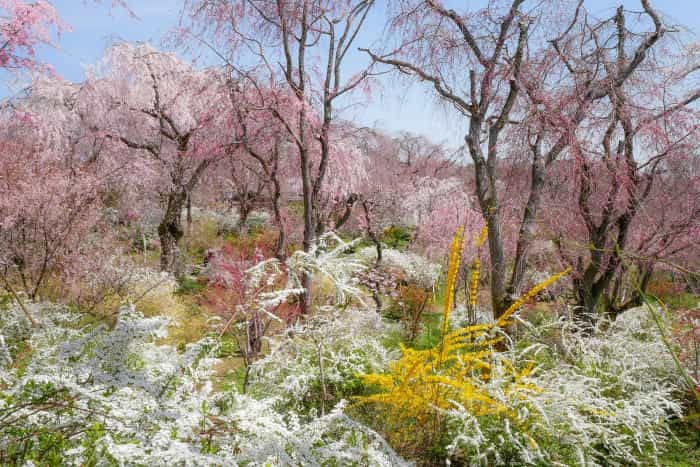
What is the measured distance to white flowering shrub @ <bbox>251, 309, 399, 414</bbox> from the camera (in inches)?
152

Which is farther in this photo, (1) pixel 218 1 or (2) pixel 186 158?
(2) pixel 186 158

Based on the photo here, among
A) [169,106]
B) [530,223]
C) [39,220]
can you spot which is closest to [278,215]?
[39,220]

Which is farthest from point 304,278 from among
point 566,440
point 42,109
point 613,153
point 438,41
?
point 42,109

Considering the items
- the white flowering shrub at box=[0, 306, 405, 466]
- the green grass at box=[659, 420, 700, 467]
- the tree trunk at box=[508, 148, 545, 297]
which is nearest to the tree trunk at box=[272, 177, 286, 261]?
the tree trunk at box=[508, 148, 545, 297]

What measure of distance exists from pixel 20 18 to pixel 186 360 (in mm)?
5677

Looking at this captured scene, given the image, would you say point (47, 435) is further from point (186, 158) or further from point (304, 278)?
point (186, 158)

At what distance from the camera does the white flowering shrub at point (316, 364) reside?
387 cm

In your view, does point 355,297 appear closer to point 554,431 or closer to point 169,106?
point 554,431

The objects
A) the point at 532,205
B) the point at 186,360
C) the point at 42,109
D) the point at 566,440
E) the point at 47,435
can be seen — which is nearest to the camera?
the point at 47,435

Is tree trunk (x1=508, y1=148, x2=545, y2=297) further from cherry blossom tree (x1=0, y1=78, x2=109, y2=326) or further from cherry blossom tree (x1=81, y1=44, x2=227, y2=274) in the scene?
cherry blossom tree (x1=81, y1=44, x2=227, y2=274)

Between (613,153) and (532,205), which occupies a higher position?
(613,153)

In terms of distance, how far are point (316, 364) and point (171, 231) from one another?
7557mm

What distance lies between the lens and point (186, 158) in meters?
10.7

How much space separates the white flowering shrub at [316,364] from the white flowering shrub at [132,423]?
154 cm
